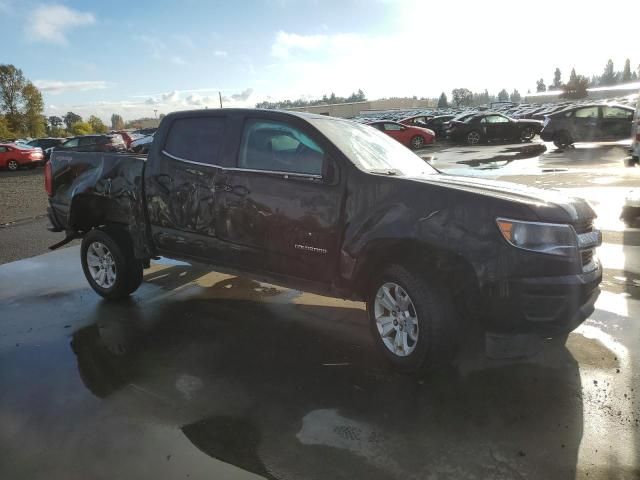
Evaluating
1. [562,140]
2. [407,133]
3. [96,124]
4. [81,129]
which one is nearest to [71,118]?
[96,124]

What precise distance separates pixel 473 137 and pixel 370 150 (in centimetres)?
2226

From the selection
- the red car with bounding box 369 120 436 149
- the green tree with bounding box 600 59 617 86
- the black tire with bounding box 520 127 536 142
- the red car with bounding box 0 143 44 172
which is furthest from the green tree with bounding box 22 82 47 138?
the green tree with bounding box 600 59 617 86

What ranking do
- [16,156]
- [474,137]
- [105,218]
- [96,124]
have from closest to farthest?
[105,218]
[474,137]
[16,156]
[96,124]

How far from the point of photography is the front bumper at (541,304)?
3.05m

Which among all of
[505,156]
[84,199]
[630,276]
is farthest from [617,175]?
[84,199]

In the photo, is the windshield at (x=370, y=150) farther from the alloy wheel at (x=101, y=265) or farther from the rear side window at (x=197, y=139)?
the alloy wheel at (x=101, y=265)

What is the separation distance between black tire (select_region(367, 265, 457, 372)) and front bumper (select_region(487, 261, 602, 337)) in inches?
11.8

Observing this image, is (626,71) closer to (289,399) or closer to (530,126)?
(530,126)

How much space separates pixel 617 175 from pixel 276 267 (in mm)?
11327

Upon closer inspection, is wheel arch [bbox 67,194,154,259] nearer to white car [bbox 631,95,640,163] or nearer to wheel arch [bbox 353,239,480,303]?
wheel arch [bbox 353,239,480,303]

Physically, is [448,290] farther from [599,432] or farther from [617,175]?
[617,175]

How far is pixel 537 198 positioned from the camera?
3.29 m

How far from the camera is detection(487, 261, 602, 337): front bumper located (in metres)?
3.05

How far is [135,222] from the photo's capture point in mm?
5039
